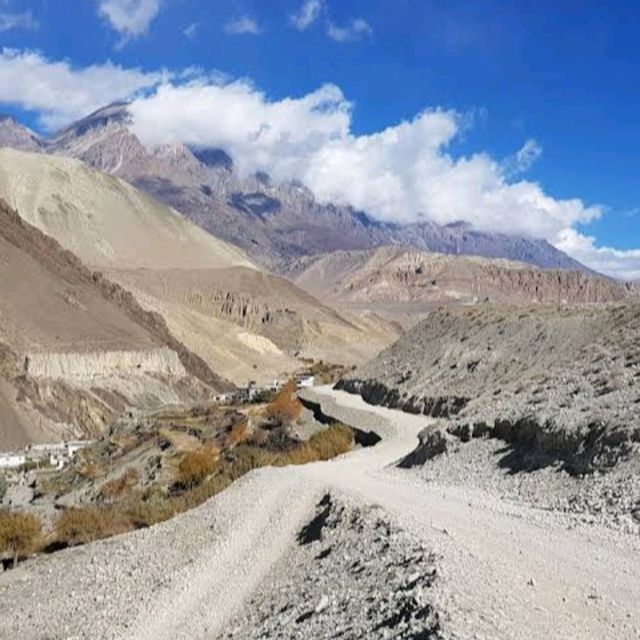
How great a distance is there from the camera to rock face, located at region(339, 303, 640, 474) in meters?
20.0

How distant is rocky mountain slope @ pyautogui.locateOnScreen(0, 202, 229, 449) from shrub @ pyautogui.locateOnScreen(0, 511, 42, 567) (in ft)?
168

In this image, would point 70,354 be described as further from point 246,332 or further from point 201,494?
point 201,494

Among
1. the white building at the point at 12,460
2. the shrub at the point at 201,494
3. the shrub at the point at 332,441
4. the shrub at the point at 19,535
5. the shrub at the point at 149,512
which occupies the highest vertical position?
the shrub at the point at 332,441

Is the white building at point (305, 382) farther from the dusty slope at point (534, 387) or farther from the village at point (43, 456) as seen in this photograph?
the dusty slope at point (534, 387)

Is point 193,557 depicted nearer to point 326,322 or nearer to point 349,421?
point 349,421

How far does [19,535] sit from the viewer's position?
990 inches

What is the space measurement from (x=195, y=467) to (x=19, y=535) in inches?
379

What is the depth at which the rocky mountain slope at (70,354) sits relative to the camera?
279ft

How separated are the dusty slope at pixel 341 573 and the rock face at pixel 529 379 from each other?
2435 millimetres

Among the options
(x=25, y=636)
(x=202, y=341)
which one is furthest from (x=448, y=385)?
(x=202, y=341)

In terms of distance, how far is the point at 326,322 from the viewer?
196750 mm

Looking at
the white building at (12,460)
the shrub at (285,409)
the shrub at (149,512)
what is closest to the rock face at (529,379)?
the shrub at (285,409)

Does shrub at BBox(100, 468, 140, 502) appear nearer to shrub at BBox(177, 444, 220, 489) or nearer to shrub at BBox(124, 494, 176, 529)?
shrub at BBox(177, 444, 220, 489)

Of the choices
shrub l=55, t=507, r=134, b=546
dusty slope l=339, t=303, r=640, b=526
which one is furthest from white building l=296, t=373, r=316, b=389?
shrub l=55, t=507, r=134, b=546
